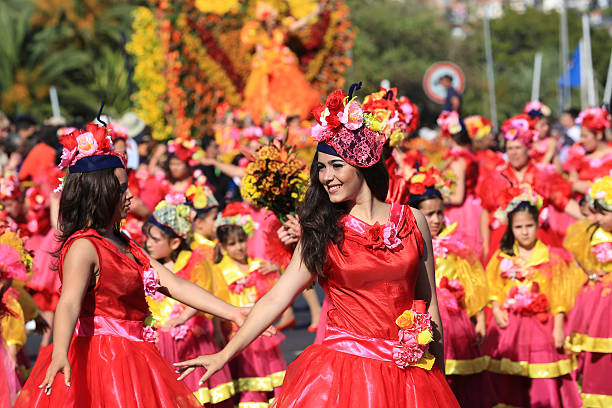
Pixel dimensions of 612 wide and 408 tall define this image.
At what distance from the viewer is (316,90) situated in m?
23.5

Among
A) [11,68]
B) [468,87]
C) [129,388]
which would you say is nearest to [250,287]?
[129,388]

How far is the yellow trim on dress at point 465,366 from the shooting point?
7094 millimetres

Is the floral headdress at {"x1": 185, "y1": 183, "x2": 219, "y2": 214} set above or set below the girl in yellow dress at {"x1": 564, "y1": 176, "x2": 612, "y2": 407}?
above

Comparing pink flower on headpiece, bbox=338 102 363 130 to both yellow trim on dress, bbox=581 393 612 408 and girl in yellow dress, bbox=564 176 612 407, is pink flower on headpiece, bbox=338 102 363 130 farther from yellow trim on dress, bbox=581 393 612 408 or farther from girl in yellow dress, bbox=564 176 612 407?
yellow trim on dress, bbox=581 393 612 408

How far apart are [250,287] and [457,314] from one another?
66.4 inches

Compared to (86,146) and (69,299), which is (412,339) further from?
(86,146)

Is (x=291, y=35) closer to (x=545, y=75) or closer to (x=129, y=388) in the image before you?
(x=129, y=388)

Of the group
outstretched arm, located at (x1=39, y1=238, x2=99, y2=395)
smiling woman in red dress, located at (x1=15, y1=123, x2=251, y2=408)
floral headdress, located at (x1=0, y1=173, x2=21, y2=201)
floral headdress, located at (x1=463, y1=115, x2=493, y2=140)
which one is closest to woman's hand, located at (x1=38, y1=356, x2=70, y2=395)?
outstretched arm, located at (x1=39, y1=238, x2=99, y2=395)

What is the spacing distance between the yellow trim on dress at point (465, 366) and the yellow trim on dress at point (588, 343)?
26.7 inches

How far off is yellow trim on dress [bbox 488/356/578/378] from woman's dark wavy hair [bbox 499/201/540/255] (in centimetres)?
87

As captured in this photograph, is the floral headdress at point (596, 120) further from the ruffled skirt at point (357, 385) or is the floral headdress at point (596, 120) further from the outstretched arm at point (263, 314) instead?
the outstretched arm at point (263, 314)

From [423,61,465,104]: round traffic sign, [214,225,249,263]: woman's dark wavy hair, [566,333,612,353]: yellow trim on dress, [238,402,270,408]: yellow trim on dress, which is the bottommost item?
[238,402,270,408]: yellow trim on dress

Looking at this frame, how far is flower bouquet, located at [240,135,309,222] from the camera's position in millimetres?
5945

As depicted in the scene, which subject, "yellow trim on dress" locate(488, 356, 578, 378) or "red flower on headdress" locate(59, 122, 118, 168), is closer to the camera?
"red flower on headdress" locate(59, 122, 118, 168)
